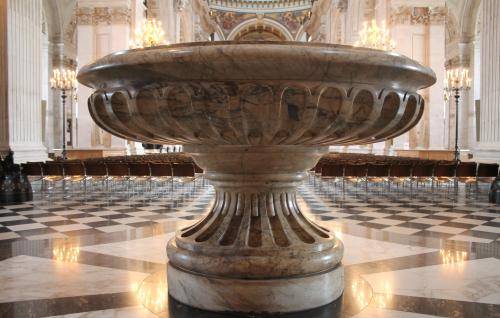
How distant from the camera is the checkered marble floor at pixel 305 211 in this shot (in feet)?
17.2

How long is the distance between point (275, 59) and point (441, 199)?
782 centimetres

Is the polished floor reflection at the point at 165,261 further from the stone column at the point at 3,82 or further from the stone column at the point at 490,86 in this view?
the stone column at the point at 3,82

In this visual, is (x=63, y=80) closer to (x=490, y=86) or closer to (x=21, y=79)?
(x=21, y=79)

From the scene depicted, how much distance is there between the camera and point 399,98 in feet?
7.42

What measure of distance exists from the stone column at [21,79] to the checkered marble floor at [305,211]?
7.27 feet

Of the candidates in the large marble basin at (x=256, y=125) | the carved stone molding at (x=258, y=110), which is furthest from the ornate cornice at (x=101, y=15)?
the carved stone molding at (x=258, y=110)

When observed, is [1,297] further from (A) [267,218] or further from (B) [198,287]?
(A) [267,218]

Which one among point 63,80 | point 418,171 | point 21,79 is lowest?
point 418,171

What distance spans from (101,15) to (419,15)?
483 inches

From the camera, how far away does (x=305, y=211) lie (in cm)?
695

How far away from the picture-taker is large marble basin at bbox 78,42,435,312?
1.99 metres

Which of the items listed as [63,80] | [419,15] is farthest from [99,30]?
[419,15]

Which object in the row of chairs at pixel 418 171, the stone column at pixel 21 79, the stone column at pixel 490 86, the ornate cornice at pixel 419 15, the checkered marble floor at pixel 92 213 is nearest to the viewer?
the checkered marble floor at pixel 92 213

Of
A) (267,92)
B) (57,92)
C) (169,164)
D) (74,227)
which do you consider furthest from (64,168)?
(57,92)
